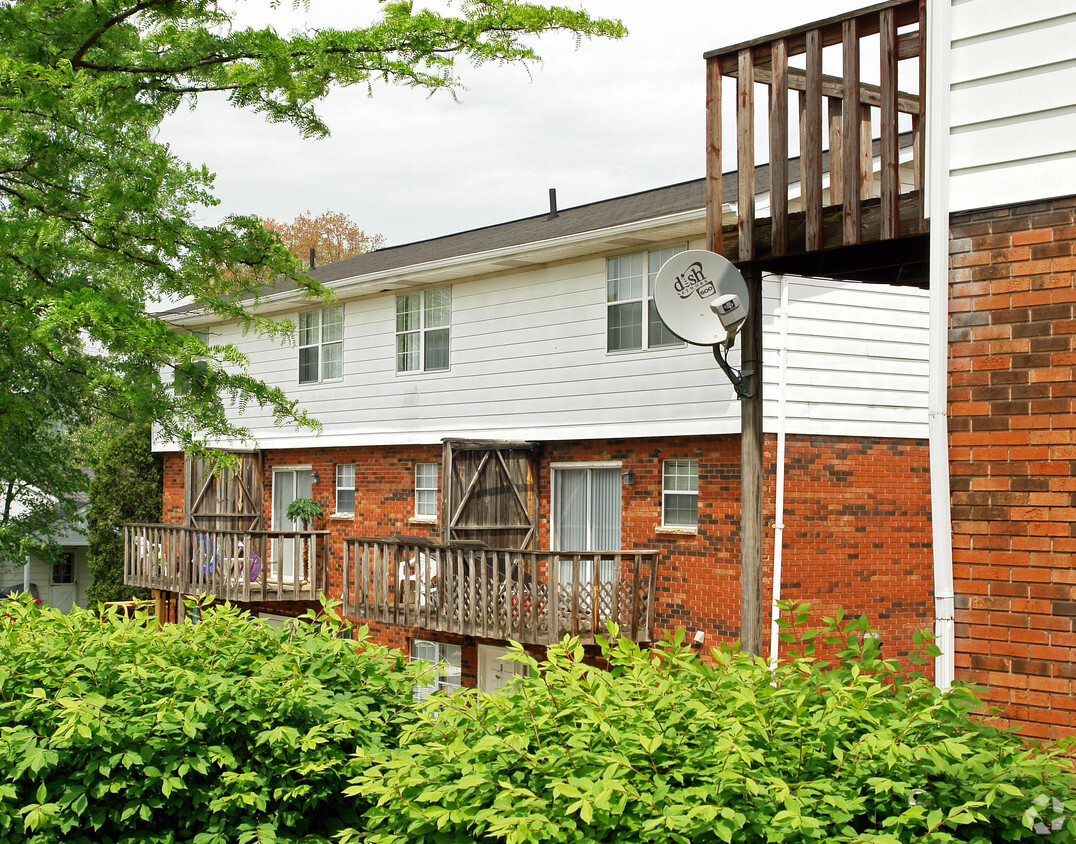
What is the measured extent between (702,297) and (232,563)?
14.1 meters

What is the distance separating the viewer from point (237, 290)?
14578 millimetres

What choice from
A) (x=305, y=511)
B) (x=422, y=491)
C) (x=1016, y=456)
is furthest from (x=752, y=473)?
(x=305, y=511)

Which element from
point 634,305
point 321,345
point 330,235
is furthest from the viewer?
point 330,235

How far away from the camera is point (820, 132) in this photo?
771 cm

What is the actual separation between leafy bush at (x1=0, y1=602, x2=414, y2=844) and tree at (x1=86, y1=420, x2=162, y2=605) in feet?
82.3

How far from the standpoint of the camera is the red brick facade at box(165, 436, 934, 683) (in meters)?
13.4

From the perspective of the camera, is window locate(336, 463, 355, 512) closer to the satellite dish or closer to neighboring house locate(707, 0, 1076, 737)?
the satellite dish

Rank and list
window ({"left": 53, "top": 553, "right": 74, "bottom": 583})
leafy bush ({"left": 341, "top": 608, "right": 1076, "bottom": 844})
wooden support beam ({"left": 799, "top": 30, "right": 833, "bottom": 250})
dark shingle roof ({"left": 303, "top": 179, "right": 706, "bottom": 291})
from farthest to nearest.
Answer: window ({"left": 53, "top": 553, "right": 74, "bottom": 583})
dark shingle roof ({"left": 303, "top": 179, "right": 706, "bottom": 291})
wooden support beam ({"left": 799, "top": 30, "right": 833, "bottom": 250})
leafy bush ({"left": 341, "top": 608, "right": 1076, "bottom": 844})

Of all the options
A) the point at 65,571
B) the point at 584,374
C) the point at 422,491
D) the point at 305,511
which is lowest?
the point at 65,571

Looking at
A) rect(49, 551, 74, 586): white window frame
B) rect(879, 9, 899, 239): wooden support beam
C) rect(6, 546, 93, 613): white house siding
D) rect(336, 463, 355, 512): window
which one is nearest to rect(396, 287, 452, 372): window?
rect(336, 463, 355, 512): window

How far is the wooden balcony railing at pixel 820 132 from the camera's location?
23.3 feet

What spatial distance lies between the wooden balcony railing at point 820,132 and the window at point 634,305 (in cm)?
634

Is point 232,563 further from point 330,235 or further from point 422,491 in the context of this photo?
point 330,235

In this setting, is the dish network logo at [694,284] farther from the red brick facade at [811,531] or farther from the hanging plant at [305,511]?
the hanging plant at [305,511]
